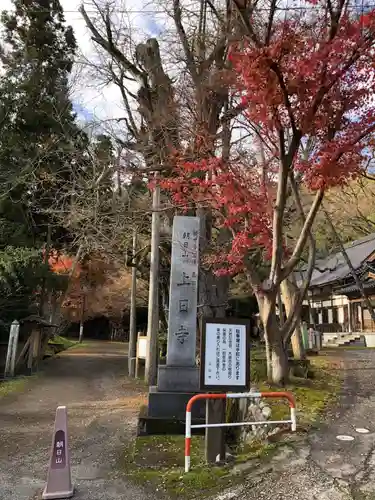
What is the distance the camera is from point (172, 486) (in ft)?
15.7

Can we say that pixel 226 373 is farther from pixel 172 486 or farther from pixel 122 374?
pixel 122 374

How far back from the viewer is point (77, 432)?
315 inches

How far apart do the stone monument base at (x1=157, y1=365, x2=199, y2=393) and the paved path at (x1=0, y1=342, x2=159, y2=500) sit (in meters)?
1.10

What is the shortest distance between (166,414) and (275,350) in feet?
9.14

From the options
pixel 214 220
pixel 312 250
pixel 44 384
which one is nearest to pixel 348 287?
pixel 214 220

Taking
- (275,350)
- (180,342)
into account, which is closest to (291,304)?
(275,350)

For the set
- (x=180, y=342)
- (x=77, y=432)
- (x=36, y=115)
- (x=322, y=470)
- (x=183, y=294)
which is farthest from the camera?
(x=36, y=115)

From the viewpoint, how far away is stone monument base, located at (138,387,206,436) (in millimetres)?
7648

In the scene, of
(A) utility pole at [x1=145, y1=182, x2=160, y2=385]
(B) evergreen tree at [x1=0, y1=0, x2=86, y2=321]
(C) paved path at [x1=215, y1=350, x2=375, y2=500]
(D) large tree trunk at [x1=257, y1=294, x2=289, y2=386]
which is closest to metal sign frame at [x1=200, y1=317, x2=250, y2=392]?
(C) paved path at [x1=215, y1=350, x2=375, y2=500]

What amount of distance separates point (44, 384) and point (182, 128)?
9654mm

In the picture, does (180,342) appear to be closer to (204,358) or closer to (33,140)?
(204,358)

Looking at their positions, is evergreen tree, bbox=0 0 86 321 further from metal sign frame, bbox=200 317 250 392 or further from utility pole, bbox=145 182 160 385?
metal sign frame, bbox=200 317 250 392

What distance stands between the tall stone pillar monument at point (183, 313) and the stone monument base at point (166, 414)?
8.7 inches

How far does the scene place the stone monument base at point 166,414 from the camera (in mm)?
7648
